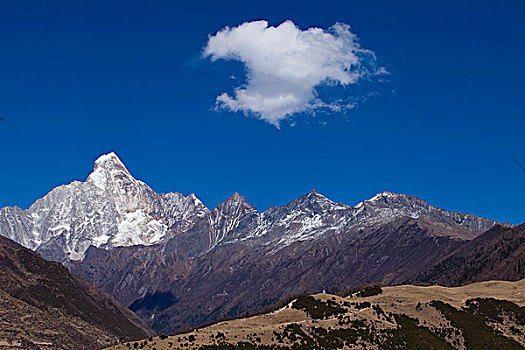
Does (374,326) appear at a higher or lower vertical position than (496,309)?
lower

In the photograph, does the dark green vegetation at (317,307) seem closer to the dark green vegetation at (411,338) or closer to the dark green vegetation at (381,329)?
the dark green vegetation at (381,329)

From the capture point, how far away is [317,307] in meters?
172

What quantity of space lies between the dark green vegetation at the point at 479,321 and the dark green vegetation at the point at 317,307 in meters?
34.6

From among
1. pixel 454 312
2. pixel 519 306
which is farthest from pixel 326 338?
pixel 519 306

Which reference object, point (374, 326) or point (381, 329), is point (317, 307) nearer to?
point (374, 326)

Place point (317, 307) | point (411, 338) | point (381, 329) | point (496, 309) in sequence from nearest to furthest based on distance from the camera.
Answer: point (411, 338)
point (381, 329)
point (317, 307)
point (496, 309)

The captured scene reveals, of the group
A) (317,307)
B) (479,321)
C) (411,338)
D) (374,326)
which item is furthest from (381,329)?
(479,321)

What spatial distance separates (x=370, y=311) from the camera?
171 metres

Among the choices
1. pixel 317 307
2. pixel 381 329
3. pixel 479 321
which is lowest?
pixel 381 329

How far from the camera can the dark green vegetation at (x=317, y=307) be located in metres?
166

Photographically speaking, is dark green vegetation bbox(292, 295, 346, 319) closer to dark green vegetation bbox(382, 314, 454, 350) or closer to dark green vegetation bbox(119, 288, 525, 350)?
dark green vegetation bbox(119, 288, 525, 350)

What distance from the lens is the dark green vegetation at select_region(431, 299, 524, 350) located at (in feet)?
533

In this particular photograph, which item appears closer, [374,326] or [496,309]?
[374,326]

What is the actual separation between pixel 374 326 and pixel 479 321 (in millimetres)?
41179
